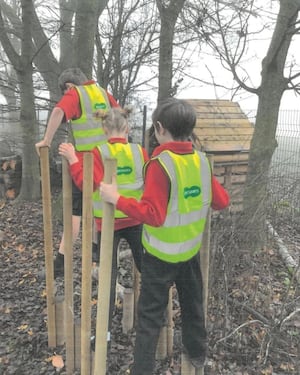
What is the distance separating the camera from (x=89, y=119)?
3.48 meters

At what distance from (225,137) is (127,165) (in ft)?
10.1

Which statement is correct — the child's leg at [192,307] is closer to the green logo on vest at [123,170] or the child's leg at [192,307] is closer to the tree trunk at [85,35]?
the green logo on vest at [123,170]

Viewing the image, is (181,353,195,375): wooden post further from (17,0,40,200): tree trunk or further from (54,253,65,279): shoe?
(17,0,40,200): tree trunk

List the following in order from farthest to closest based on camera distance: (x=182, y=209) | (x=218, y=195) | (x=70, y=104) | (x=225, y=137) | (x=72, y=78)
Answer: (x=225, y=137) < (x=72, y=78) < (x=70, y=104) < (x=218, y=195) < (x=182, y=209)

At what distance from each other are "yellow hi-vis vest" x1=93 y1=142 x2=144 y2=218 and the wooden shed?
229 cm

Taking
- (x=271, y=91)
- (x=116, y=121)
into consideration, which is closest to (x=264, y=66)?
(x=271, y=91)

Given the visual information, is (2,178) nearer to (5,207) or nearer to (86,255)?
(5,207)

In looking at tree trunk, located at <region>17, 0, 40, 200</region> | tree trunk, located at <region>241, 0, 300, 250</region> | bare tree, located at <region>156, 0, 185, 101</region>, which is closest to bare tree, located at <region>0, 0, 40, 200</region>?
tree trunk, located at <region>17, 0, 40, 200</region>

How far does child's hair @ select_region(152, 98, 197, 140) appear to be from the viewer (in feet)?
6.72

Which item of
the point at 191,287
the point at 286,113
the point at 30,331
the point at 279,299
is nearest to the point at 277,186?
the point at 279,299

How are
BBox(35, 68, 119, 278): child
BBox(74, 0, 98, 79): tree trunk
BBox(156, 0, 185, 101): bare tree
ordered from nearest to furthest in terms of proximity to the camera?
BBox(35, 68, 119, 278): child
BBox(156, 0, 185, 101): bare tree
BBox(74, 0, 98, 79): tree trunk

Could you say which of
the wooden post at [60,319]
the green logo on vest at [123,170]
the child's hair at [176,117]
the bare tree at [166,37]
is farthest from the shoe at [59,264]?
the bare tree at [166,37]

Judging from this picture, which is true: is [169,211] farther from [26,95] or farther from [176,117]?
[26,95]

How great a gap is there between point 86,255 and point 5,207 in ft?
16.4
